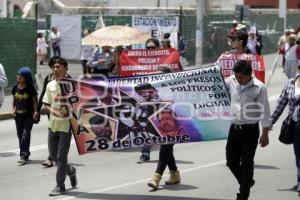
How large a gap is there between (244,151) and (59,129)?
2.40 meters

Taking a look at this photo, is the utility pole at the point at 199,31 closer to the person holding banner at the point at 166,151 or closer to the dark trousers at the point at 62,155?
the person holding banner at the point at 166,151

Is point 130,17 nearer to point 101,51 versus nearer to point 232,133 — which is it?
point 101,51

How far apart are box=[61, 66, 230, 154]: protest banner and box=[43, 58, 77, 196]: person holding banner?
157 mm

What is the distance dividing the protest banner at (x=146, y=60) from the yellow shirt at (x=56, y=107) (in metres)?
3.87

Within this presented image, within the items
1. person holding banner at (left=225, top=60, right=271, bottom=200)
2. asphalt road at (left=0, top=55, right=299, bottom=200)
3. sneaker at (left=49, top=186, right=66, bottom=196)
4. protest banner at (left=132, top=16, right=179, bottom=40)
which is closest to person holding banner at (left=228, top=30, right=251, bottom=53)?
asphalt road at (left=0, top=55, right=299, bottom=200)

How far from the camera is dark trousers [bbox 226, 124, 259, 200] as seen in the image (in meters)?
8.94

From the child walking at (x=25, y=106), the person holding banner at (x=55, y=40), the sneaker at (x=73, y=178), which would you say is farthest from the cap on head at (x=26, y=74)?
the person holding banner at (x=55, y=40)

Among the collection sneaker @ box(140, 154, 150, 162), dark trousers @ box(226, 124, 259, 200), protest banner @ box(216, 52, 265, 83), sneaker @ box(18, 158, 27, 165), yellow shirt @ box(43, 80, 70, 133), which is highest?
protest banner @ box(216, 52, 265, 83)

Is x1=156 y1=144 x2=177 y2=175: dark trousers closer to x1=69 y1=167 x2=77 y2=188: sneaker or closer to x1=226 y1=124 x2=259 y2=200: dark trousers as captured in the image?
x1=69 y1=167 x2=77 y2=188: sneaker

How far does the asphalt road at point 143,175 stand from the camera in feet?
32.6

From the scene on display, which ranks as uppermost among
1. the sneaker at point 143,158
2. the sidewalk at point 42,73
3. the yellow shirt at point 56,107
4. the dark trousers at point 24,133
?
the yellow shirt at point 56,107

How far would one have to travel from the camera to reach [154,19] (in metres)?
31.5

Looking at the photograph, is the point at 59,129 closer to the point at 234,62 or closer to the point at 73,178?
the point at 73,178

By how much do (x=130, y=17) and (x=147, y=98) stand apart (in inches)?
915
